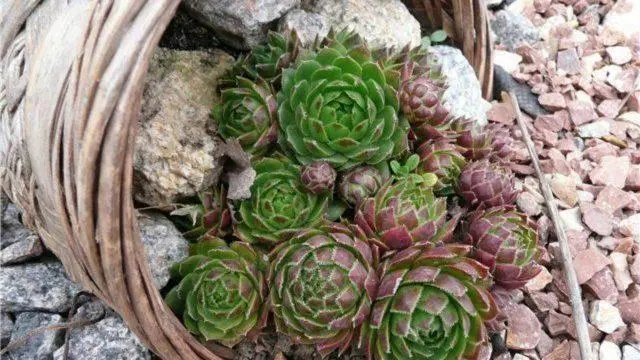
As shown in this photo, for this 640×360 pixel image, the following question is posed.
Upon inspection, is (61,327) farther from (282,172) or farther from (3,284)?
(282,172)

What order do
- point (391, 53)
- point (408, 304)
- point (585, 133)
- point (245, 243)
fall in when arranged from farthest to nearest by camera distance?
point (585, 133) → point (391, 53) → point (245, 243) → point (408, 304)

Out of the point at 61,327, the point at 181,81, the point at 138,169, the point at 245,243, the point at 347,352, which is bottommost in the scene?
the point at 347,352

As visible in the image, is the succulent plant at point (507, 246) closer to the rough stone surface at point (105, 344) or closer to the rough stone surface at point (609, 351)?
the rough stone surface at point (609, 351)

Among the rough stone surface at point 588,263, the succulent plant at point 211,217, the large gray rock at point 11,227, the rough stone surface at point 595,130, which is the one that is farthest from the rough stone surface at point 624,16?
the large gray rock at point 11,227

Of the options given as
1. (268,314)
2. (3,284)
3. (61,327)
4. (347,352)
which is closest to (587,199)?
(347,352)

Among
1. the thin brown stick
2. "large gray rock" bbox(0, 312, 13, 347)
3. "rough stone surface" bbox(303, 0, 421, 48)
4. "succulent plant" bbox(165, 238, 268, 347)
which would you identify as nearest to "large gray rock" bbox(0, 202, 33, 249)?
"large gray rock" bbox(0, 312, 13, 347)

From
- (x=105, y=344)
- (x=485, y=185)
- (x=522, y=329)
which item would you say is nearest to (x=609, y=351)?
(x=522, y=329)
